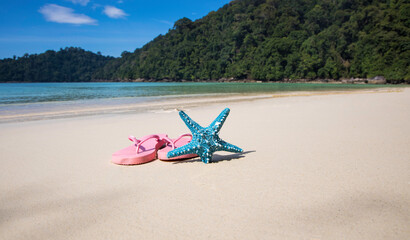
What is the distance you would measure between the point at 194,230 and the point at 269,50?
92.9 m

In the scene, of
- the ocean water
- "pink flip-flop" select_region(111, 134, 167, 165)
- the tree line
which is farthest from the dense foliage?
"pink flip-flop" select_region(111, 134, 167, 165)

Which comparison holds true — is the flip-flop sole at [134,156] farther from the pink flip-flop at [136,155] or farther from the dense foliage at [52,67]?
the dense foliage at [52,67]

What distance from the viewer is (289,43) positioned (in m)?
85.7

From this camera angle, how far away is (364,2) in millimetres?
80438

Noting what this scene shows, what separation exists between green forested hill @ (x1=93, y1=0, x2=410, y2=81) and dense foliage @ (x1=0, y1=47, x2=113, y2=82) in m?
48.2

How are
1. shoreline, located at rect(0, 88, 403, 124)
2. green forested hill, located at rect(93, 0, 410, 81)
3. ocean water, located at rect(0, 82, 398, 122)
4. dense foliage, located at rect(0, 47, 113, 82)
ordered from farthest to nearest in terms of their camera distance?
dense foliage, located at rect(0, 47, 113, 82), green forested hill, located at rect(93, 0, 410, 81), ocean water, located at rect(0, 82, 398, 122), shoreline, located at rect(0, 88, 403, 124)

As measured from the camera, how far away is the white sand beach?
1.69 metres

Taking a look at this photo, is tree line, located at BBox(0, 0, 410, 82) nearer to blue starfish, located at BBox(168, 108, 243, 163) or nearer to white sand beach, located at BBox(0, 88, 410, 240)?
white sand beach, located at BBox(0, 88, 410, 240)

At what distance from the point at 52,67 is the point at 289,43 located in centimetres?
15727

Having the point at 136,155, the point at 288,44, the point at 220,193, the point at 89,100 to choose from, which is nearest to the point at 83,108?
the point at 89,100

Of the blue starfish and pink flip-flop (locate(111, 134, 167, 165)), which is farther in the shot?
pink flip-flop (locate(111, 134, 167, 165))

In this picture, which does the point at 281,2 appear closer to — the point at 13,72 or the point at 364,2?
the point at 364,2

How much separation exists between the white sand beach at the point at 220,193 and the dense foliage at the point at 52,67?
7074 inches

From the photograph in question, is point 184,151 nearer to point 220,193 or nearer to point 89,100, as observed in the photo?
point 220,193
